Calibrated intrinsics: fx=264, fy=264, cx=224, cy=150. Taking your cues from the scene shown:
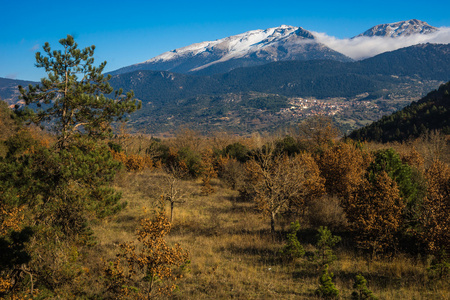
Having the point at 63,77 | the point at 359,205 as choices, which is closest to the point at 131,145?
the point at 63,77

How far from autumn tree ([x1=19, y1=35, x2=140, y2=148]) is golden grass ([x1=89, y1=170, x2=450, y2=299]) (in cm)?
547

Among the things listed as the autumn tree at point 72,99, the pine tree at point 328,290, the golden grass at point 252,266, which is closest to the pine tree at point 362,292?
the pine tree at point 328,290

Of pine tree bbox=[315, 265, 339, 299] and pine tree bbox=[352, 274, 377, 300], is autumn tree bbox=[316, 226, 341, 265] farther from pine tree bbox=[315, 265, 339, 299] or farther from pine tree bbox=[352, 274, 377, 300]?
pine tree bbox=[352, 274, 377, 300]

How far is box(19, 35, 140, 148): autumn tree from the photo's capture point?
13.2 m

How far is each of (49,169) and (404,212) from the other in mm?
18513

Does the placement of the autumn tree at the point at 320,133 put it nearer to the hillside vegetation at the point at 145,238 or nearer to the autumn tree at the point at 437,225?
the hillside vegetation at the point at 145,238

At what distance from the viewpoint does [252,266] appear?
14969 millimetres

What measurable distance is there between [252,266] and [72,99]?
1290cm

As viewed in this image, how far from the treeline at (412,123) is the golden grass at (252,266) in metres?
67.3

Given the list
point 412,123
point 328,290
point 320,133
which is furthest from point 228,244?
point 412,123

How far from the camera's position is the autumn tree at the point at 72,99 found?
13154 mm

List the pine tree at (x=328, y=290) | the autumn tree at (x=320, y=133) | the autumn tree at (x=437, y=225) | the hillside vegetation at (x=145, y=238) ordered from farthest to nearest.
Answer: the autumn tree at (x=320, y=133), the autumn tree at (x=437, y=225), the pine tree at (x=328, y=290), the hillside vegetation at (x=145, y=238)

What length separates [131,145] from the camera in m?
54.7

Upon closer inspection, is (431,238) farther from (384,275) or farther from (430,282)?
(384,275)
